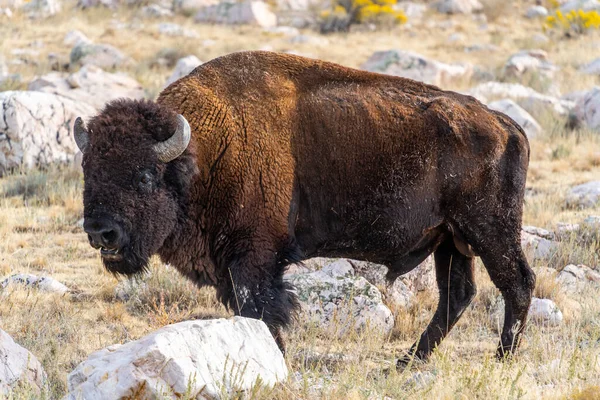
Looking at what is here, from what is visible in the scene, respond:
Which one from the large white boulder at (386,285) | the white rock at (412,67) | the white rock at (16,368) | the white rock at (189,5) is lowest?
the white rock at (189,5)

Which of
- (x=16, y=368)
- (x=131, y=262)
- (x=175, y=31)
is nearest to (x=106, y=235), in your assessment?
(x=131, y=262)

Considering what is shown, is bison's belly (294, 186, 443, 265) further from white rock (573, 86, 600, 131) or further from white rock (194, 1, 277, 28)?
white rock (194, 1, 277, 28)

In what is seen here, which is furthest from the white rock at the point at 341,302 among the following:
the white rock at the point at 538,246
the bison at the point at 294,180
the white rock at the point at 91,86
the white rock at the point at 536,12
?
the white rock at the point at 536,12

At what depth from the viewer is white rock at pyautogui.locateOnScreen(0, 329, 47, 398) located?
4.69 m

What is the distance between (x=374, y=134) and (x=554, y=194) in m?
5.60

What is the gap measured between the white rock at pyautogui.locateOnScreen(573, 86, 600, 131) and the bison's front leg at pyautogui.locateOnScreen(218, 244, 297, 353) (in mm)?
10725

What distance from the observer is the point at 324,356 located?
238 inches

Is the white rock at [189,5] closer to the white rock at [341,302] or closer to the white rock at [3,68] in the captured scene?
the white rock at [3,68]

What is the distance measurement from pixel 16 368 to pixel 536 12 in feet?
97.1

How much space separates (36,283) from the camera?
287 inches

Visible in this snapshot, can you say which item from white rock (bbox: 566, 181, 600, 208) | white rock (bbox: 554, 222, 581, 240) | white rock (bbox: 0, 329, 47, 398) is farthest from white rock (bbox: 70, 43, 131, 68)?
white rock (bbox: 0, 329, 47, 398)

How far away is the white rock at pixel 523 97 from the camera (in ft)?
51.9

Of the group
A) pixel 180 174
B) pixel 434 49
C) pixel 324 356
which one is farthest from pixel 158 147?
pixel 434 49

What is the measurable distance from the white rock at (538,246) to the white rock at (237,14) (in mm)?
18453
